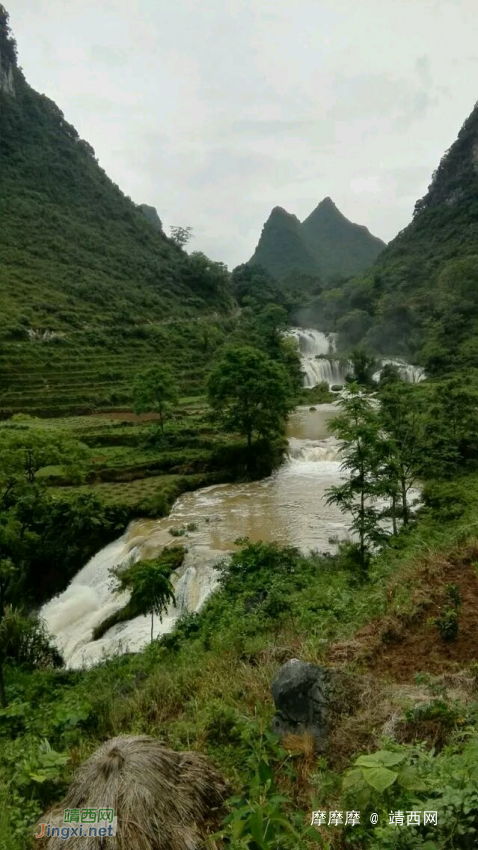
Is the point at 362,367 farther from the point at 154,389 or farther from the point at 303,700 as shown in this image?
the point at 303,700

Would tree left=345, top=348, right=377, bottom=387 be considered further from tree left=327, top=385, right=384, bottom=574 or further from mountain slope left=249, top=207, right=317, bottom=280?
mountain slope left=249, top=207, right=317, bottom=280

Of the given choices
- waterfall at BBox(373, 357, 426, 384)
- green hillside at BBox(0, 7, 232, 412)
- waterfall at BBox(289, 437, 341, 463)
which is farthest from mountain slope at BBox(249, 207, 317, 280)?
waterfall at BBox(289, 437, 341, 463)

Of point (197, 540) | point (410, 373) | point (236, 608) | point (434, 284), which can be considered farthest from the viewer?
point (434, 284)

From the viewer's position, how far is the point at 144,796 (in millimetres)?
3256

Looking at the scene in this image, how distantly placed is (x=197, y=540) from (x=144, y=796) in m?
11.9

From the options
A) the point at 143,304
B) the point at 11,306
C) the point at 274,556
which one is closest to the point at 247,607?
the point at 274,556

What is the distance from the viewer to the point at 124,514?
1684cm

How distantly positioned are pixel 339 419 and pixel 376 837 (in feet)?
24.1

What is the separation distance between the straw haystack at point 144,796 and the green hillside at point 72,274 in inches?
1210

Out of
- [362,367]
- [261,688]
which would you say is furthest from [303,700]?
[362,367]

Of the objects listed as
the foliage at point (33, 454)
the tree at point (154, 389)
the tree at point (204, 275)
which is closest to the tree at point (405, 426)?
the foliage at point (33, 454)

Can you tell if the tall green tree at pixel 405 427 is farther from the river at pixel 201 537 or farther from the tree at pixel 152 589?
the tree at pixel 152 589

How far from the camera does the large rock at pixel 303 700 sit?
4.16 metres

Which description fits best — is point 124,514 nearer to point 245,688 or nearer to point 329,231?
point 245,688
